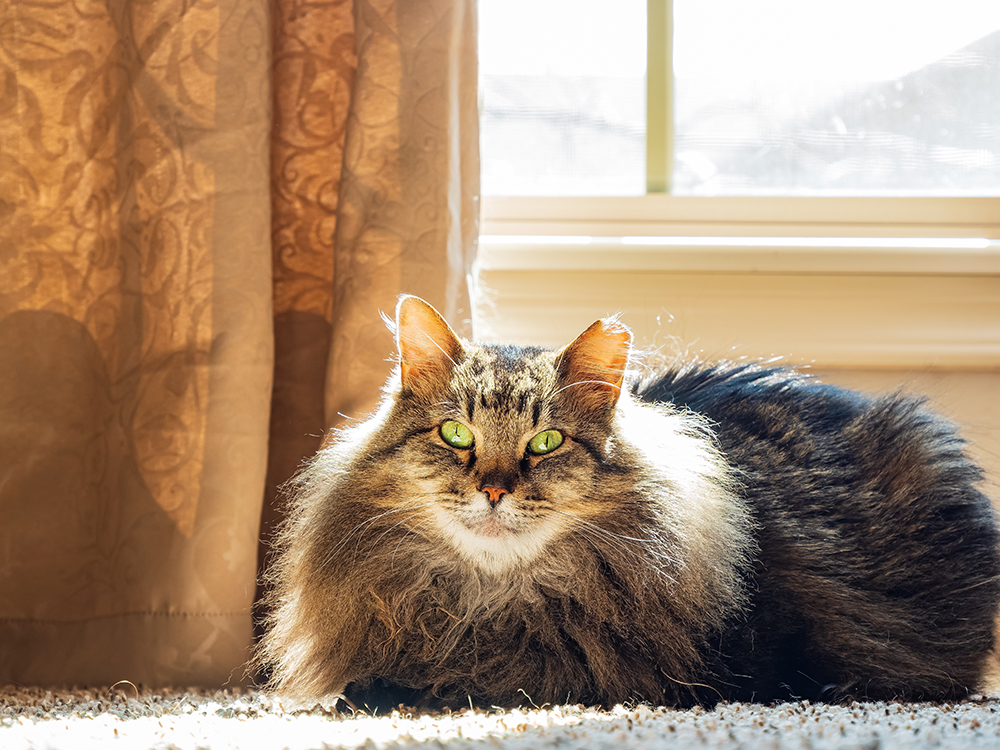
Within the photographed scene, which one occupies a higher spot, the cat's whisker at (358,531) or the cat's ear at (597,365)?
the cat's ear at (597,365)

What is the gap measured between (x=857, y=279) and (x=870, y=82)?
440 mm

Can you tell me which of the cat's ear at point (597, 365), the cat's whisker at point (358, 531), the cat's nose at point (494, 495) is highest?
the cat's ear at point (597, 365)

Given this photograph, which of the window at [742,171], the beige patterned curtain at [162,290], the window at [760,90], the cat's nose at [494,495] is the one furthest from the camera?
the window at [760,90]

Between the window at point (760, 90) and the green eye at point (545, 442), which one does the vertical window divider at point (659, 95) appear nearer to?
the window at point (760, 90)

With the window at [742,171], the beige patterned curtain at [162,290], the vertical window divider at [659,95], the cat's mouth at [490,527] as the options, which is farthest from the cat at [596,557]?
the vertical window divider at [659,95]

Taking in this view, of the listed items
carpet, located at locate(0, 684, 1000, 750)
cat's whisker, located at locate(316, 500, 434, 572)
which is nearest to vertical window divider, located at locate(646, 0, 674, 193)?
cat's whisker, located at locate(316, 500, 434, 572)

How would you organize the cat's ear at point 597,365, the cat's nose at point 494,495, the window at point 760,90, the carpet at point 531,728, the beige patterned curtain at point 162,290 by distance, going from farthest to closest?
the window at point 760,90, the beige patterned curtain at point 162,290, the cat's ear at point 597,365, the cat's nose at point 494,495, the carpet at point 531,728

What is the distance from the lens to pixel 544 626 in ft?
3.22

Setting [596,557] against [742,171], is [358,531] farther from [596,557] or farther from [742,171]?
[742,171]

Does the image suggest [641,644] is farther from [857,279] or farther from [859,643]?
[857,279]

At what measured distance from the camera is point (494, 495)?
0.91 m

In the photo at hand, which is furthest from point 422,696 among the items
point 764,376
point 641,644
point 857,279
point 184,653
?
point 857,279

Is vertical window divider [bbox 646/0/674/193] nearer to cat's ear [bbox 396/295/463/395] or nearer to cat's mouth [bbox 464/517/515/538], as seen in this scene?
cat's ear [bbox 396/295/463/395]

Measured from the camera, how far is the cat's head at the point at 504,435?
938 millimetres
